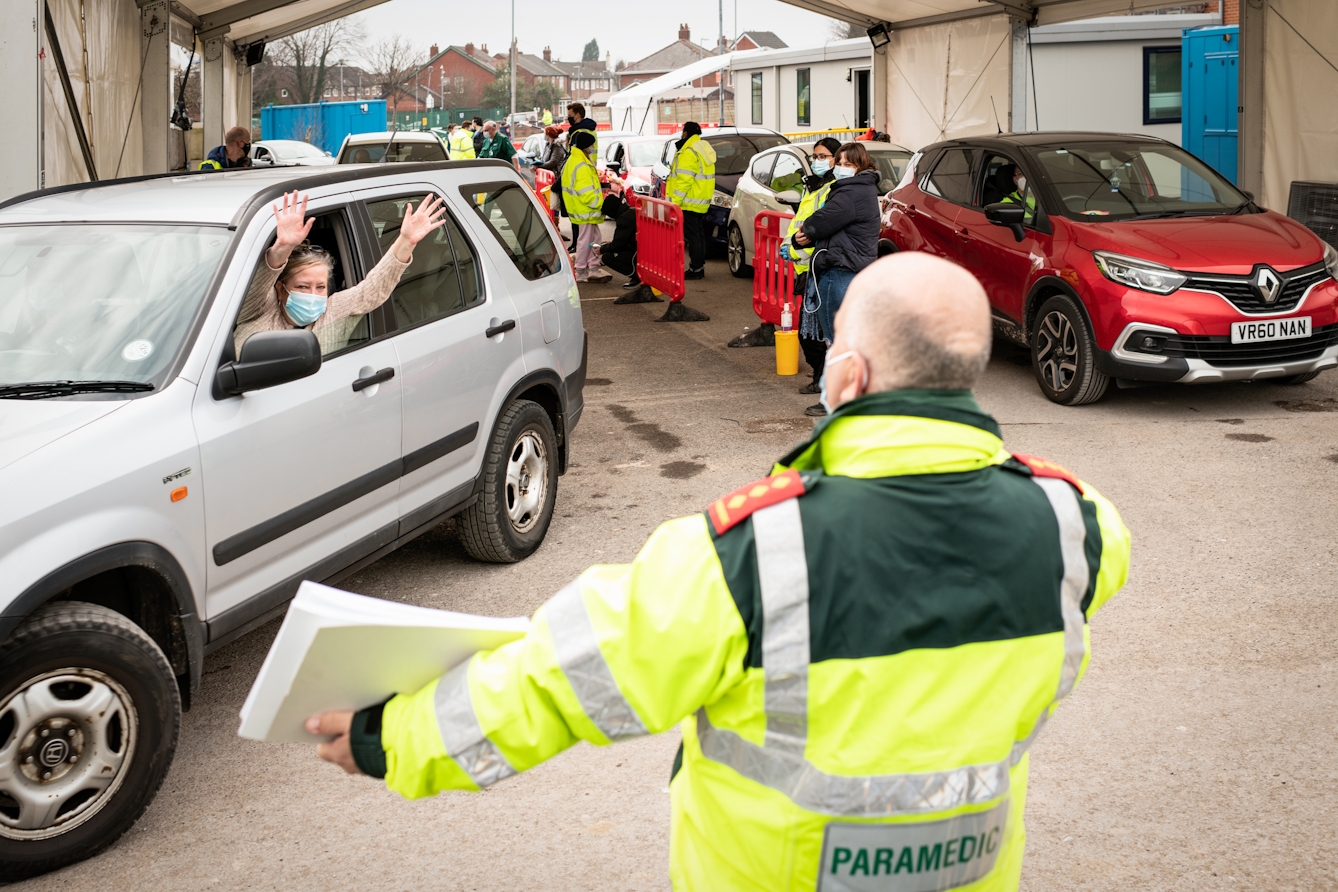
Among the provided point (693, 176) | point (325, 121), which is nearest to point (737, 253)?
point (693, 176)

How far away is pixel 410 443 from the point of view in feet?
16.4

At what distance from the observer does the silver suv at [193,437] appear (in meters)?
3.44

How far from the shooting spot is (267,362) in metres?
4.04

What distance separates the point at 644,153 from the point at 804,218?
14.6m

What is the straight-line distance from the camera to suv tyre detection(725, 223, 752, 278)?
16344mm

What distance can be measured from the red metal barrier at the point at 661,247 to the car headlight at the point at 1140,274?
5.16 metres

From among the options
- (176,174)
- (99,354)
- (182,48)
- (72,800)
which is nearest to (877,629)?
(72,800)

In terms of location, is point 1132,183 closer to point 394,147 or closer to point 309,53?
point 394,147

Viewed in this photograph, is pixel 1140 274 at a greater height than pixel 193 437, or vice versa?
pixel 1140 274

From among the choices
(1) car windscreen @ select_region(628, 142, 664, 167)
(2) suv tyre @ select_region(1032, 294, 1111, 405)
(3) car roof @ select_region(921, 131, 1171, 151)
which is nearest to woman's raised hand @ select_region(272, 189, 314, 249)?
(2) suv tyre @ select_region(1032, 294, 1111, 405)

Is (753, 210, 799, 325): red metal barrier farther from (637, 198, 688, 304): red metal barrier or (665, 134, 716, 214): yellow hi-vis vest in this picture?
(665, 134, 716, 214): yellow hi-vis vest

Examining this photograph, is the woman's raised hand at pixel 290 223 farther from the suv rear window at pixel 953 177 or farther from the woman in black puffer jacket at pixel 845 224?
the suv rear window at pixel 953 177

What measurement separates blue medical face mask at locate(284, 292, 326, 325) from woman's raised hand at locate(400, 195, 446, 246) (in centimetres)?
50

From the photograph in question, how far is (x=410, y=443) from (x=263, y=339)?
3.40 ft
